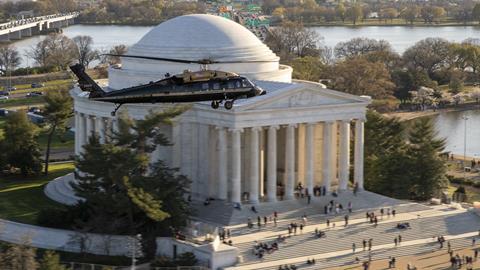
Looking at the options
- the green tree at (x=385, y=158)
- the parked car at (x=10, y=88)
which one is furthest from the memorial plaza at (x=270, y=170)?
the parked car at (x=10, y=88)

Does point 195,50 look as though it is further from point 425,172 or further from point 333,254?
point 425,172

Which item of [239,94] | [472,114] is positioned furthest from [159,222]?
[472,114]

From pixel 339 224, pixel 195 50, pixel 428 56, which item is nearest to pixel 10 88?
pixel 428 56

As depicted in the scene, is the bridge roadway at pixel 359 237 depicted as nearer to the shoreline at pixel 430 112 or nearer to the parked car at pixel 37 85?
the shoreline at pixel 430 112

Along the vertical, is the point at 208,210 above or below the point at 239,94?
below

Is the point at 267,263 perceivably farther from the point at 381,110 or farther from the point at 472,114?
the point at 472,114

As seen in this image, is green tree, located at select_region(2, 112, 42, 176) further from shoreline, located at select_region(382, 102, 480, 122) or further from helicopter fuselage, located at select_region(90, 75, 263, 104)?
shoreline, located at select_region(382, 102, 480, 122)

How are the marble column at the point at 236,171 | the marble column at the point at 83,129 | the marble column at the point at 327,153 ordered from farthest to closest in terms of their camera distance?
the marble column at the point at 83,129
the marble column at the point at 327,153
the marble column at the point at 236,171
